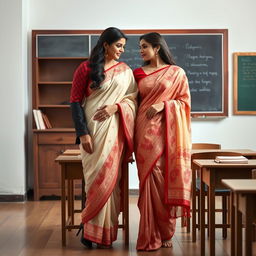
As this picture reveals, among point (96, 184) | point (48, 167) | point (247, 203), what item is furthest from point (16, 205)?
point (247, 203)

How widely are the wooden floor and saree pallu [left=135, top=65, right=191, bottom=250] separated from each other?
185 mm

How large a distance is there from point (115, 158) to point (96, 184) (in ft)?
0.77

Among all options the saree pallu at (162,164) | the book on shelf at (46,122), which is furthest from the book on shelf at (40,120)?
the saree pallu at (162,164)

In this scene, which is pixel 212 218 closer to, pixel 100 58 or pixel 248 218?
pixel 248 218

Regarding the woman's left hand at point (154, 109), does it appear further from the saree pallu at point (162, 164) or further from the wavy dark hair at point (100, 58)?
the wavy dark hair at point (100, 58)

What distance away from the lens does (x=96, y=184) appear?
3816 mm

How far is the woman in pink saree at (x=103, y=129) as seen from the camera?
3824 mm

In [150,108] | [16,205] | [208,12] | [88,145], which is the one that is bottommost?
[16,205]

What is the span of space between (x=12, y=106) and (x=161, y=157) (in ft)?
9.06

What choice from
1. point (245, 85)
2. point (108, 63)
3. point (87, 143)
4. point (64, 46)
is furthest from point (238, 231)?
point (64, 46)

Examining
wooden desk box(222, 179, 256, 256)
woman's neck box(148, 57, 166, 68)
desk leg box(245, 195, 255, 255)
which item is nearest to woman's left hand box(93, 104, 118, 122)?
woman's neck box(148, 57, 166, 68)

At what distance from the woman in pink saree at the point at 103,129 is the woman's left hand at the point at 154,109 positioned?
0.49ft

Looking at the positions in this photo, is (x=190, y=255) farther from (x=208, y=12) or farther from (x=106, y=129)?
(x=208, y=12)

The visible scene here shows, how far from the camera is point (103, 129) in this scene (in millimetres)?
3865
